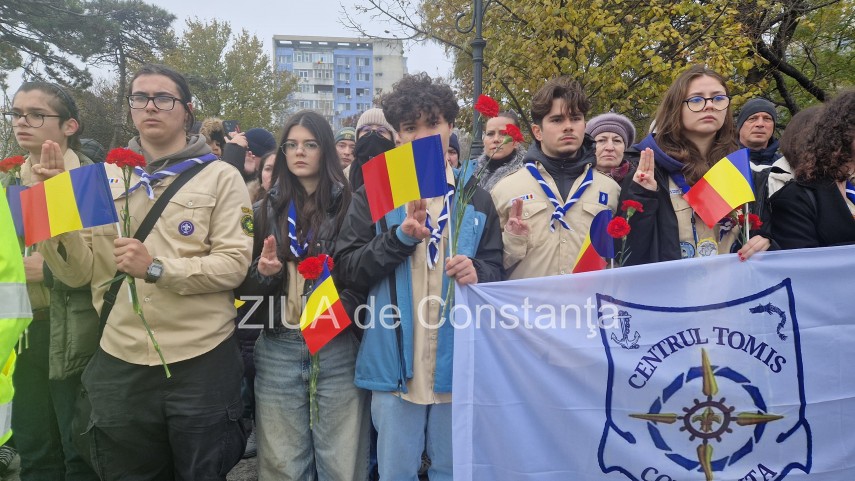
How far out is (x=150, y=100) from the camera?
2.75m

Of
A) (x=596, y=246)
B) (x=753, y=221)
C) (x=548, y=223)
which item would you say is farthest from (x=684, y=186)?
(x=548, y=223)

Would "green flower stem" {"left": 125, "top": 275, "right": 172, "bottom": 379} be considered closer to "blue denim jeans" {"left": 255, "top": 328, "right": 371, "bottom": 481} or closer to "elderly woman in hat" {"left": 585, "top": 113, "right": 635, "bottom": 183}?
"blue denim jeans" {"left": 255, "top": 328, "right": 371, "bottom": 481}

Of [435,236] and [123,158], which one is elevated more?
[123,158]

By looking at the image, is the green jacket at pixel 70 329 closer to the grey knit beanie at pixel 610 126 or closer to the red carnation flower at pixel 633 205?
the red carnation flower at pixel 633 205

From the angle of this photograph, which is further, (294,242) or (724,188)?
(294,242)

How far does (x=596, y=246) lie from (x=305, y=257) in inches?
55.8

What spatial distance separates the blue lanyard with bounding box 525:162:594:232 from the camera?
3.08 metres

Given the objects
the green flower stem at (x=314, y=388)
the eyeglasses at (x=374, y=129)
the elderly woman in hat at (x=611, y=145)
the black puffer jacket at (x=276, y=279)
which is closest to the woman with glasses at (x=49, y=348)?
the black puffer jacket at (x=276, y=279)

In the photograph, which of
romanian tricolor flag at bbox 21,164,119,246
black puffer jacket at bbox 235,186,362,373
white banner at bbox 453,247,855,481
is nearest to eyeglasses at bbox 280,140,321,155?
black puffer jacket at bbox 235,186,362,373

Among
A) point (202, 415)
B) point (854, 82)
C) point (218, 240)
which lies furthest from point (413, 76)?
point (854, 82)

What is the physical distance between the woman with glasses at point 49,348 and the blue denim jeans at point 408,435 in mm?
1523

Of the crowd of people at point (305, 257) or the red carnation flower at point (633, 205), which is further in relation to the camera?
the red carnation flower at point (633, 205)

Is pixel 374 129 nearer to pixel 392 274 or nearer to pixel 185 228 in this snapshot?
pixel 392 274

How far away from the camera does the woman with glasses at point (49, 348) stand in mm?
2971
